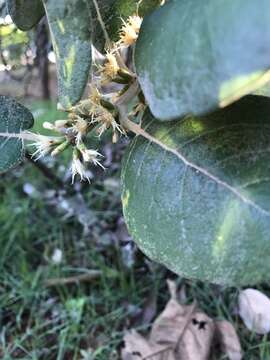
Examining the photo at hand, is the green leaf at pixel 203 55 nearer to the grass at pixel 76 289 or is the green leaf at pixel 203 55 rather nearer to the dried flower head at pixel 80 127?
the dried flower head at pixel 80 127

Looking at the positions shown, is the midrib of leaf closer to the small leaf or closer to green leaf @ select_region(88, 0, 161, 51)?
Result: green leaf @ select_region(88, 0, 161, 51)

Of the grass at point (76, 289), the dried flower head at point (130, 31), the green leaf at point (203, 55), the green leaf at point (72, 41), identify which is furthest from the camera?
the grass at point (76, 289)

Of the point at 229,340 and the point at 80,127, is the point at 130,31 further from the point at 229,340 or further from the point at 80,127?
the point at 229,340

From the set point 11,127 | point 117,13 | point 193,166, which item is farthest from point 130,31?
point 11,127

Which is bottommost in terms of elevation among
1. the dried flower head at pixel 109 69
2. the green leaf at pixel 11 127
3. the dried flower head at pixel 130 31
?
the green leaf at pixel 11 127

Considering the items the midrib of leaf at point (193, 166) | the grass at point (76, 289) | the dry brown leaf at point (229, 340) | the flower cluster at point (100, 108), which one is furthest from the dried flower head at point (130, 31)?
the dry brown leaf at point (229, 340)

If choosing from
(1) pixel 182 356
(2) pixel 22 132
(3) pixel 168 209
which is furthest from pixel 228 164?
(1) pixel 182 356

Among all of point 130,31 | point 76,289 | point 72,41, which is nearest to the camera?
point 72,41
